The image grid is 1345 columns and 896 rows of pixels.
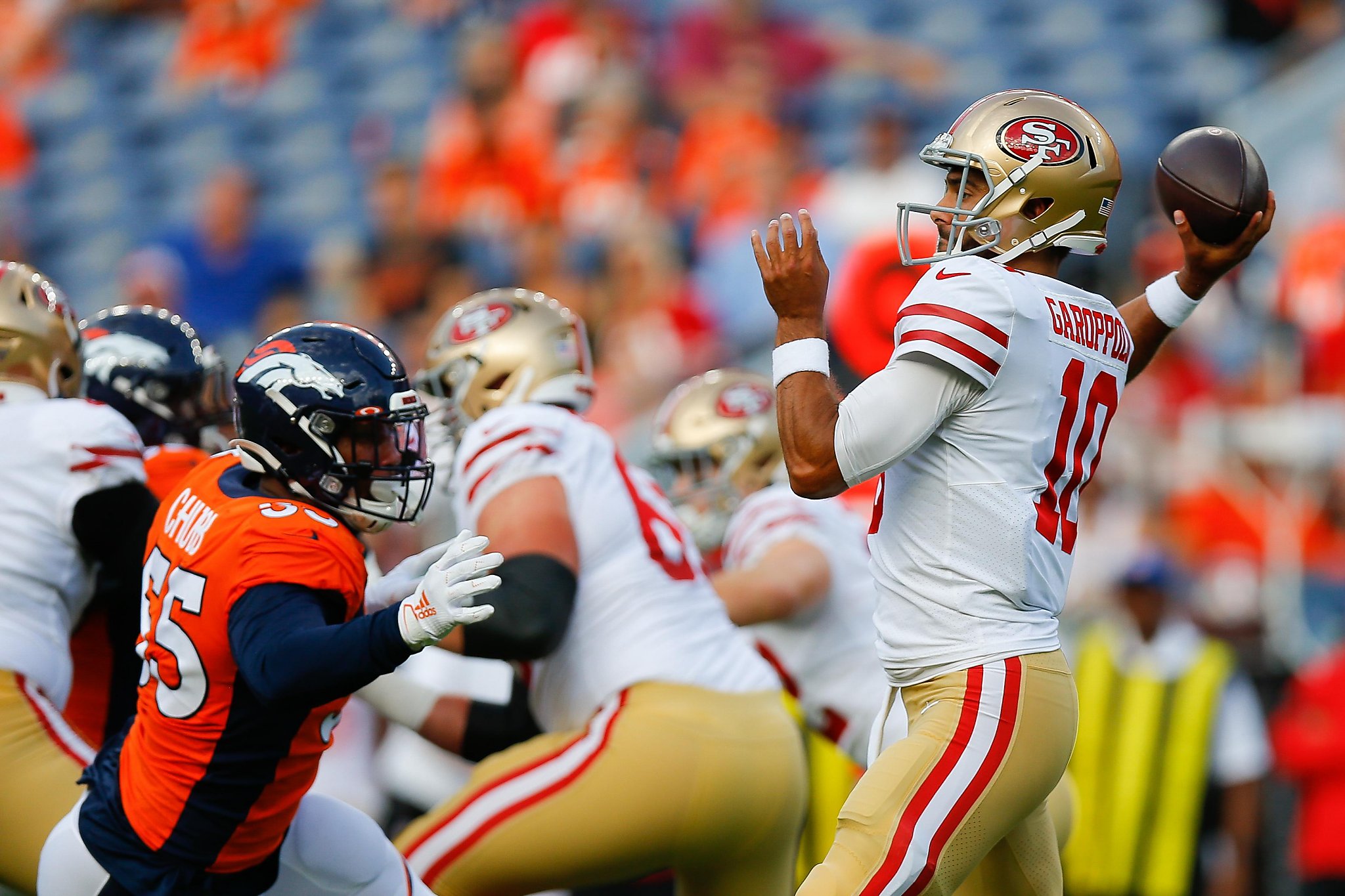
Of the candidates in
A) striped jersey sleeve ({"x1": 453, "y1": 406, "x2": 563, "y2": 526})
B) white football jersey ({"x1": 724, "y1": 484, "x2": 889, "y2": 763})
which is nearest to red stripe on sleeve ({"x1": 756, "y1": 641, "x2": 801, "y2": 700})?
white football jersey ({"x1": 724, "y1": 484, "x2": 889, "y2": 763})

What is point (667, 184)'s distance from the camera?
31.8 ft

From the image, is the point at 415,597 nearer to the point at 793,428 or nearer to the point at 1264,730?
the point at 793,428

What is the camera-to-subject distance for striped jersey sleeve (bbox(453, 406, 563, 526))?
146 inches

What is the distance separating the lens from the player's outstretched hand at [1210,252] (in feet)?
11.4

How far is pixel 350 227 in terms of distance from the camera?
36.1 feet

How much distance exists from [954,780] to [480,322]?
6.01 ft

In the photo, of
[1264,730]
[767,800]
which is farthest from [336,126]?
[767,800]

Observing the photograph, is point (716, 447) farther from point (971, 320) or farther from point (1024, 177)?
point (971, 320)

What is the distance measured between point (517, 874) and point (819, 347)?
1.27 meters

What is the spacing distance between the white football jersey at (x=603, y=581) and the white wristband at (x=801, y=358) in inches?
31.0

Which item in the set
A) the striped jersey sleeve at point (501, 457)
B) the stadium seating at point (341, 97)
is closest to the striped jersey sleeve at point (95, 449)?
the striped jersey sleeve at point (501, 457)

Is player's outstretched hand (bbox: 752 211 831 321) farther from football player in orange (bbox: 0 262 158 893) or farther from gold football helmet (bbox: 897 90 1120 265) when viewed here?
football player in orange (bbox: 0 262 158 893)

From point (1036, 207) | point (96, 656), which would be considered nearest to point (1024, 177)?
point (1036, 207)

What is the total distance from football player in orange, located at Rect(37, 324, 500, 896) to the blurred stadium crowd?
359cm
